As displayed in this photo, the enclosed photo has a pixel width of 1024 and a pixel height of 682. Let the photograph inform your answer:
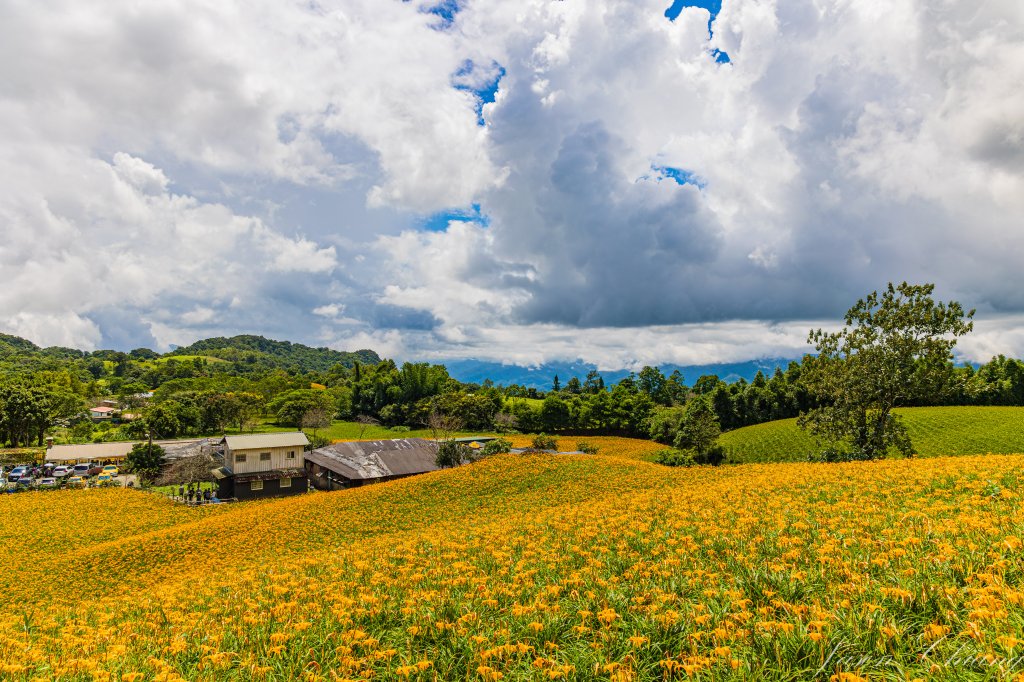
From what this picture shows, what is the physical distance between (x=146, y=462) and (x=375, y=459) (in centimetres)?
2718

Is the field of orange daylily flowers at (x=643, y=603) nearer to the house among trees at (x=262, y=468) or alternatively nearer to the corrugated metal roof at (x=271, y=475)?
the corrugated metal roof at (x=271, y=475)

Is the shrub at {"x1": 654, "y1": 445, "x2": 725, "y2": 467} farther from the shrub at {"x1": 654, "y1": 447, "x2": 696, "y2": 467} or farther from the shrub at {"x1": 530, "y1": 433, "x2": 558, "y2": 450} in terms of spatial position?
the shrub at {"x1": 530, "y1": 433, "x2": 558, "y2": 450}

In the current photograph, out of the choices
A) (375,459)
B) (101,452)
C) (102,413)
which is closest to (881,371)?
(375,459)

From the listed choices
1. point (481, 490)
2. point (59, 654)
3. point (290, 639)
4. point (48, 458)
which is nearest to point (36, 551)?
point (481, 490)

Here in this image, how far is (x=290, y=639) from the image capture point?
20.8 feet

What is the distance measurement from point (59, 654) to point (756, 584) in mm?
9936

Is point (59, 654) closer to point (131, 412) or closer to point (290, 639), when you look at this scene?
point (290, 639)

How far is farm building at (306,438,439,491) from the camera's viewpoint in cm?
4525

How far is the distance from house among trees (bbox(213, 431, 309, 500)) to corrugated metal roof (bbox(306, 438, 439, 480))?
244 cm

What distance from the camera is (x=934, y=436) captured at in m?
50.4

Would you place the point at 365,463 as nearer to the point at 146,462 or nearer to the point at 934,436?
the point at 146,462

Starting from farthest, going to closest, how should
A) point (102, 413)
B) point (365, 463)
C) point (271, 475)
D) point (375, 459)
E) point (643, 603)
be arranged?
1. point (102, 413)
2. point (375, 459)
3. point (365, 463)
4. point (271, 475)
5. point (643, 603)

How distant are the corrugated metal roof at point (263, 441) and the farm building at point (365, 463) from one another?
8.65ft

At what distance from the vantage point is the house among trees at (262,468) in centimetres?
4469
